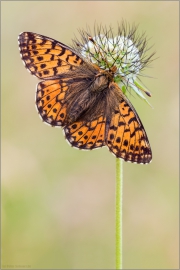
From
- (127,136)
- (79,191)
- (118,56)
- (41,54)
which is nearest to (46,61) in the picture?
(41,54)

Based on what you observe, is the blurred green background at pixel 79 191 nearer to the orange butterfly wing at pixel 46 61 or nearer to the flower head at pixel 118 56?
the orange butterfly wing at pixel 46 61

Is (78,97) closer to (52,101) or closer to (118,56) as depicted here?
(52,101)

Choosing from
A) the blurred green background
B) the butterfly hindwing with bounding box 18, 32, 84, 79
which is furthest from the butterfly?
the blurred green background

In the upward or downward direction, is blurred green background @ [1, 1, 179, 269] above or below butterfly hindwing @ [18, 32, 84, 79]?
below

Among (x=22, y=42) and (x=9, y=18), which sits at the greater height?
(x=9, y=18)

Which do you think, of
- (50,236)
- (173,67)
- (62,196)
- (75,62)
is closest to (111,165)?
(62,196)

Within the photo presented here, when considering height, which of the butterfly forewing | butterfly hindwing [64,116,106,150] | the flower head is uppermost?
the flower head

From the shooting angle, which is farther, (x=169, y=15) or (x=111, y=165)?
(x=169, y=15)

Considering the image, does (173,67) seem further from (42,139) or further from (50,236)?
(50,236)

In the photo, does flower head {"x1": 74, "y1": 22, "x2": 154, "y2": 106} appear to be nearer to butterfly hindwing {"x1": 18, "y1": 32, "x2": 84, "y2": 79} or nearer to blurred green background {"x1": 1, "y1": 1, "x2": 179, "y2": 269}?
butterfly hindwing {"x1": 18, "y1": 32, "x2": 84, "y2": 79}
